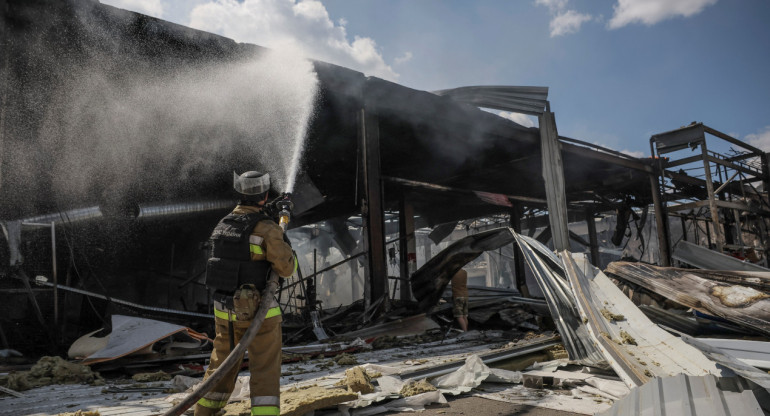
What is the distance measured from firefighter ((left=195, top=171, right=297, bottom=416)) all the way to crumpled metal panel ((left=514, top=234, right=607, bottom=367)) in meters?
2.56

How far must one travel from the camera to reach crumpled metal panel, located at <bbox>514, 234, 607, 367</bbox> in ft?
12.3

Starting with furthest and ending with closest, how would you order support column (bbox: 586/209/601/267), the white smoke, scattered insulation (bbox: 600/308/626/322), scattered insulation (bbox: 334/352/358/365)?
support column (bbox: 586/209/601/267)
the white smoke
scattered insulation (bbox: 334/352/358/365)
scattered insulation (bbox: 600/308/626/322)

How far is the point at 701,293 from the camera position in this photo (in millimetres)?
4570

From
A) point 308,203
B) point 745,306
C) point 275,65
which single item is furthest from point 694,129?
point 275,65

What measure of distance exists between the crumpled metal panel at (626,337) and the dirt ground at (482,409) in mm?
600

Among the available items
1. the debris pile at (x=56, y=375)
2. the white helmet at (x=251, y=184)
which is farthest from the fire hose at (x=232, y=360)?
the debris pile at (x=56, y=375)

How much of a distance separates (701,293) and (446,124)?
17.4ft

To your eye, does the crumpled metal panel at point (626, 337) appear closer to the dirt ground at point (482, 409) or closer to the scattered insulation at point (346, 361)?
the dirt ground at point (482, 409)

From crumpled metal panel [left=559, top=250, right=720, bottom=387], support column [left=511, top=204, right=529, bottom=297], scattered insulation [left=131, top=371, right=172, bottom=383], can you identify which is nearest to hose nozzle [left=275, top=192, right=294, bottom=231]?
scattered insulation [left=131, top=371, right=172, bottom=383]

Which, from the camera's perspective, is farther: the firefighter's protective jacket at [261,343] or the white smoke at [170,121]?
the white smoke at [170,121]

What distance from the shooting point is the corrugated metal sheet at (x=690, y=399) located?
6.40 feet

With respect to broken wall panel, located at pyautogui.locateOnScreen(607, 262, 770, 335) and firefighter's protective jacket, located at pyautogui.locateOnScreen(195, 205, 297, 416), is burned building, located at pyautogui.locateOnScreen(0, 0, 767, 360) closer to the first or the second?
broken wall panel, located at pyautogui.locateOnScreen(607, 262, 770, 335)

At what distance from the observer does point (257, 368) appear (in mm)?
2623

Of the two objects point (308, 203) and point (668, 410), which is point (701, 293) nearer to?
point (668, 410)
